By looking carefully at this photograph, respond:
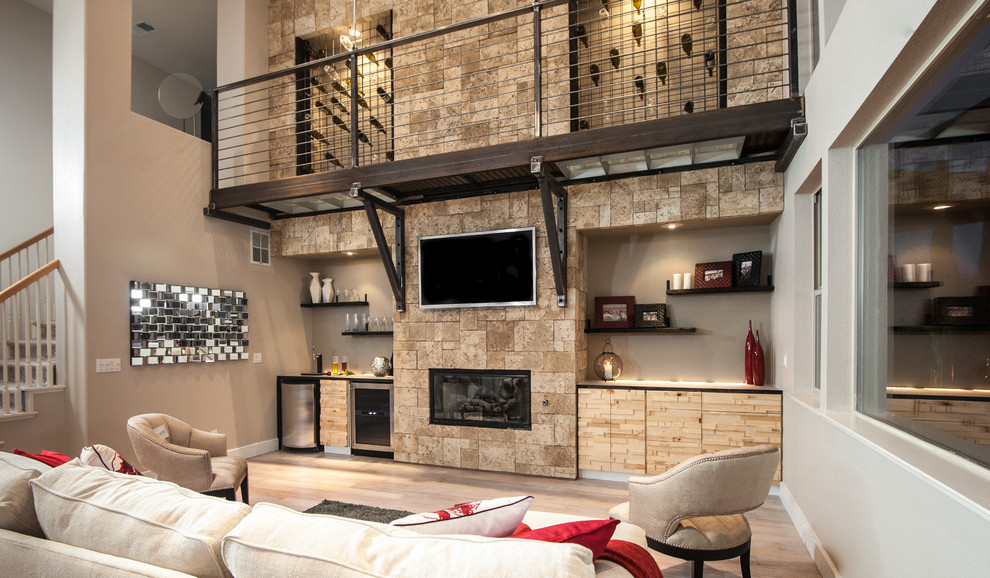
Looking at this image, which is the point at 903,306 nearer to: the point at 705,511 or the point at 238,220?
the point at 705,511

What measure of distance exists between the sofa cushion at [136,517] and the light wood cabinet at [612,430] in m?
3.71

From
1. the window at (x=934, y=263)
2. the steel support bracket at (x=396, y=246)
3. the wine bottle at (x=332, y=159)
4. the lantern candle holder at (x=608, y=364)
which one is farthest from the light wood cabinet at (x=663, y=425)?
the wine bottle at (x=332, y=159)

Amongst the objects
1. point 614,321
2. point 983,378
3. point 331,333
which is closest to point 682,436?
point 614,321

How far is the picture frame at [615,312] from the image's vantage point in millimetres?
5230

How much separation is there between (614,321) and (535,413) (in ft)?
3.97

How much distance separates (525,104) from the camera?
A: 16.4 feet

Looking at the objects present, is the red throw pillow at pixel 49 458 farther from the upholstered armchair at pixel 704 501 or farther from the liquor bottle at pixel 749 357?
the liquor bottle at pixel 749 357

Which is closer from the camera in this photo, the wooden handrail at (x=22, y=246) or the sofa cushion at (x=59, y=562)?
the sofa cushion at (x=59, y=562)

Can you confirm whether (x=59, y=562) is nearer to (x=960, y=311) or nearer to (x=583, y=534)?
(x=583, y=534)

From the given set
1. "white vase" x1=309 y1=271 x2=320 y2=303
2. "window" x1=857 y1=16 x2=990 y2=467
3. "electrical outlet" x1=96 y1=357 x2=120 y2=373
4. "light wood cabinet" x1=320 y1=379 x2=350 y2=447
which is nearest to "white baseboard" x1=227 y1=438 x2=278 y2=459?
"light wood cabinet" x1=320 y1=379 x2=350 y2=447

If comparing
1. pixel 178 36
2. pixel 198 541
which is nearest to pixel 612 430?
pixel 198 541

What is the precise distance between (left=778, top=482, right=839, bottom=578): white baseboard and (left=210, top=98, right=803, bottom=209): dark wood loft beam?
262cm

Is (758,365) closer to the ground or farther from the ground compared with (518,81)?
closer to the ground

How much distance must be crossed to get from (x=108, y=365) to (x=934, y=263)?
215 inches
